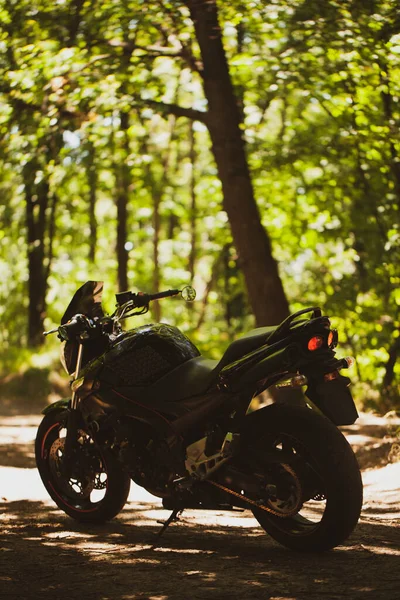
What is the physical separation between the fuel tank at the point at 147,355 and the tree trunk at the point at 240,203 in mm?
4914

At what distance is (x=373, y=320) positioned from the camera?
11625mm

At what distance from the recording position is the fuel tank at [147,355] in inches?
212

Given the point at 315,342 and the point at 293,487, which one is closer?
the point at 315,342

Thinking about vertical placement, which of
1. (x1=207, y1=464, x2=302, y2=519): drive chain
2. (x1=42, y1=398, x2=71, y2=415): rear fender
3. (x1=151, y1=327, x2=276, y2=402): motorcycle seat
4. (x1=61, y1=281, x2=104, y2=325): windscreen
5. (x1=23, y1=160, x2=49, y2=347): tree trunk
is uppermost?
(x1=61, y1=281, x2=104, y2=325): windscreen

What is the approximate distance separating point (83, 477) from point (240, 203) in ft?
16.8

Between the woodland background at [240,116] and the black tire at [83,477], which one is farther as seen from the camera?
the woodland background at [240,116]

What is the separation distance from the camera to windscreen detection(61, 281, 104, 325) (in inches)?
238

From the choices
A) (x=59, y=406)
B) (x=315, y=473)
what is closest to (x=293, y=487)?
(x=315, y=473)

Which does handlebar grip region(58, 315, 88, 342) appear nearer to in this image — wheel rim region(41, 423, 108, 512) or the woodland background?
wheel rim region(41, 423, 108, 512)

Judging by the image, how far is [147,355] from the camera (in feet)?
17.9

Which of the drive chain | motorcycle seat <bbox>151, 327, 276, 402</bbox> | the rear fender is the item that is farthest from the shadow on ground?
motorcycle seat <bbox>151, 327, 276, 402</bbox>

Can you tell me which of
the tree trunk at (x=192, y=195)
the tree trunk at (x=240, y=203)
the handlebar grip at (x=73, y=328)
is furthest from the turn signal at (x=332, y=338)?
the tree trunk at (x=192, y=195)

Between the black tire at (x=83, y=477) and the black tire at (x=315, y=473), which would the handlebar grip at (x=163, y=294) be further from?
the black tire at (x=315, y=473)

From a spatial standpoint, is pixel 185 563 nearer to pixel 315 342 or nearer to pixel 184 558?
pixel 184 558
